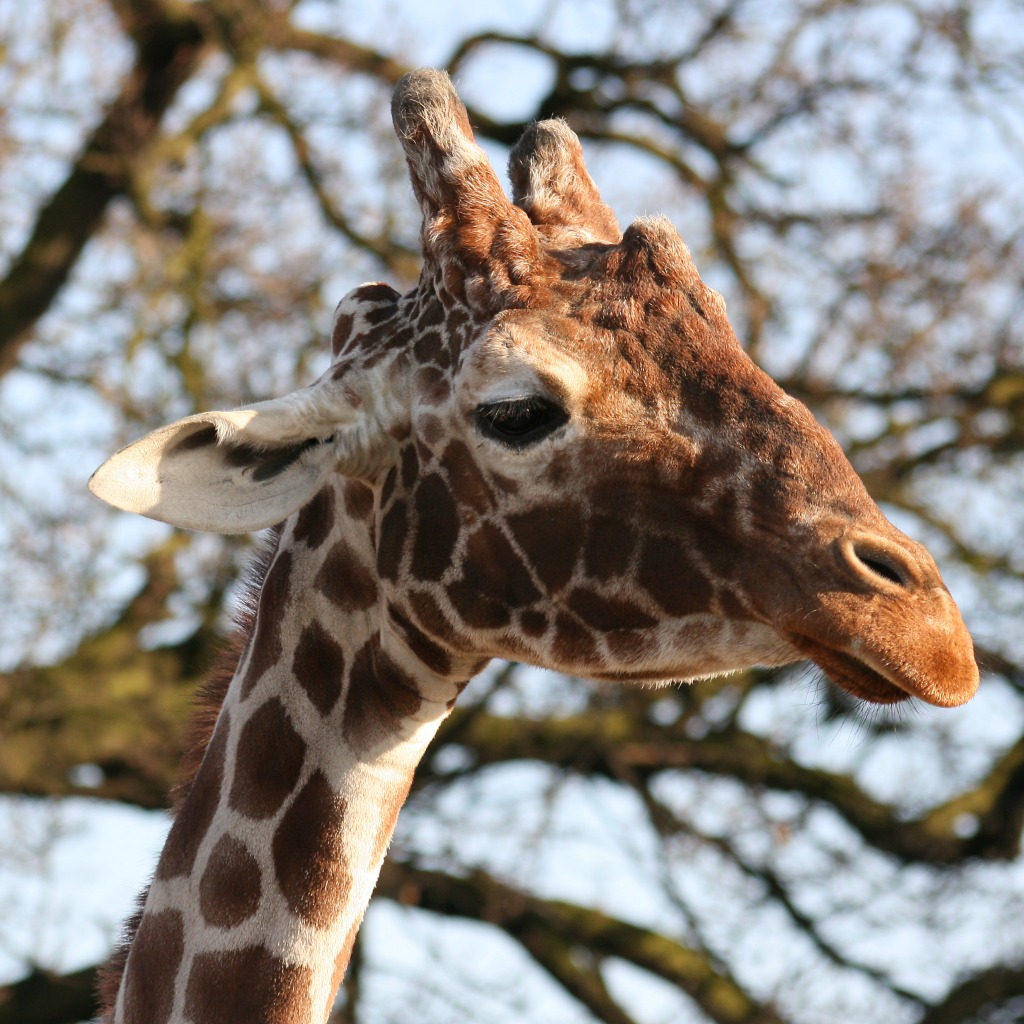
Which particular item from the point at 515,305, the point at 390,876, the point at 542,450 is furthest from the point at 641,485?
the point at 390,876

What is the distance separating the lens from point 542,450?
410cm

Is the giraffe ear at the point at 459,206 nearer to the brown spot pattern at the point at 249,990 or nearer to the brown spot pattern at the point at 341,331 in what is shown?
the brown spot pattern at the point at 341,331

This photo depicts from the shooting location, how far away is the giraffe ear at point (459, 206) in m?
4.34

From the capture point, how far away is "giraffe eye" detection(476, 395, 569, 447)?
4.09 m

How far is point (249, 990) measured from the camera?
4184mm

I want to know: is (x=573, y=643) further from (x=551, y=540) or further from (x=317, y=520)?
(x=317, y=520)

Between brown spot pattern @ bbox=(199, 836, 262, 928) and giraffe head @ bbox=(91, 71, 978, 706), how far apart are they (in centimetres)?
76

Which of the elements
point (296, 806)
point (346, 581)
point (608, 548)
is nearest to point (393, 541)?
point (346, 581)

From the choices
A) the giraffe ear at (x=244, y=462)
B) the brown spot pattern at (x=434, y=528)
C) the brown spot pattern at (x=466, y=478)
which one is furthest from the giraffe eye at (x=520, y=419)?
the giraffe ear at (x=244, y=462)

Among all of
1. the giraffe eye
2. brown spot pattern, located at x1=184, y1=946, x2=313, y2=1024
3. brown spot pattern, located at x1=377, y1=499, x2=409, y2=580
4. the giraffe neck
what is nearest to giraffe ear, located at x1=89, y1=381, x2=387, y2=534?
brown spot pattern, located at x1=377, y1=499, x2=409, y2=580

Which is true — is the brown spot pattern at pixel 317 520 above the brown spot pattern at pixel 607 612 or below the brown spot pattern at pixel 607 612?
above

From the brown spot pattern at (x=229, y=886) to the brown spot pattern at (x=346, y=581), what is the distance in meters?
0.75

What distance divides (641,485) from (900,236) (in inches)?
421

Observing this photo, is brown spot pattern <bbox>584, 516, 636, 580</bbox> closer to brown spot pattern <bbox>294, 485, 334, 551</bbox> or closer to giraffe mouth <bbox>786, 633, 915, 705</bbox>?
giraffe mouth <bbox>786, 633, 915, 705</bbox>
